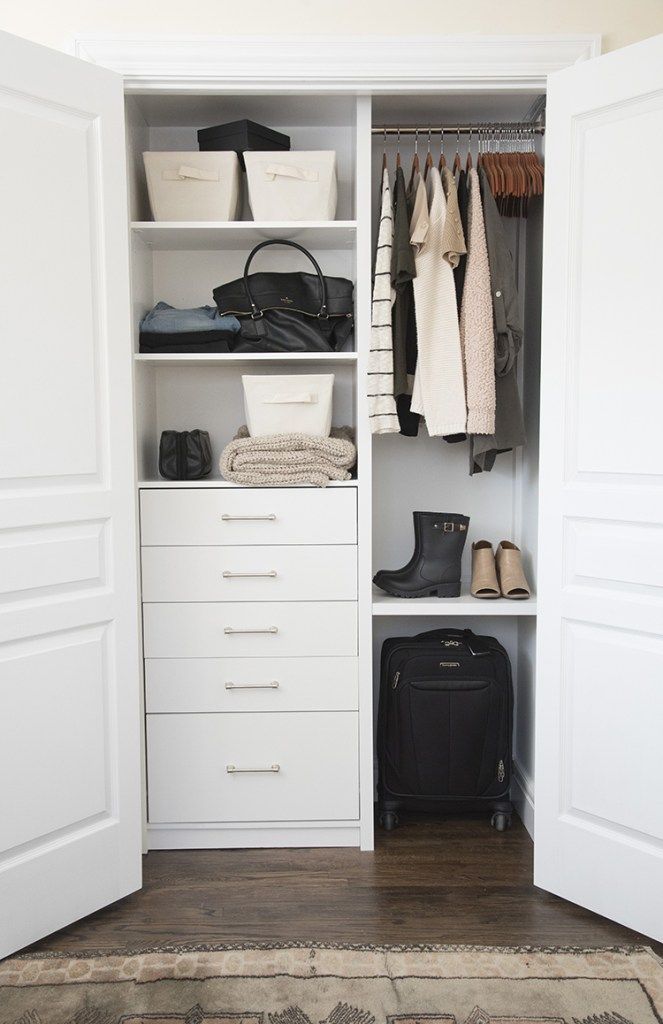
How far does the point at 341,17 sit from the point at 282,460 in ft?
4.03

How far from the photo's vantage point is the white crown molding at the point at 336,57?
226cm

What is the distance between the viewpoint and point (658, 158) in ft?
6.37

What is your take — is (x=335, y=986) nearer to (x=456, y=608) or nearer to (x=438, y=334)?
(x=456, y=608)

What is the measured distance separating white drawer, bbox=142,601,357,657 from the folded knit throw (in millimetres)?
373

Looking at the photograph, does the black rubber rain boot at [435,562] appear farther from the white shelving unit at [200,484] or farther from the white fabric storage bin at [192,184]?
the white fabric storage bin at [192,184]

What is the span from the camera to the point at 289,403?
2.46m

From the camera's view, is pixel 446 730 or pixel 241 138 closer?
pixel 241 138

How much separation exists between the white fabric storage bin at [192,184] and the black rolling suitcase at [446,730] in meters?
1.47

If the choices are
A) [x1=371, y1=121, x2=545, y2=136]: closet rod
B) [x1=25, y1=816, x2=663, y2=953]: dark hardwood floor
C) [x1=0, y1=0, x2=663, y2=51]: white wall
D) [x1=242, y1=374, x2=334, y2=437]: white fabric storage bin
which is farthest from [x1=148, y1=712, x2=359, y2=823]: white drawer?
[x1=0, y1=0, x2=663, y2=51]: white wall

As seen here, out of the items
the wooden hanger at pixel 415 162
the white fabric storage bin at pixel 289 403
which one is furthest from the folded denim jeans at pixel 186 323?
the wooden hanger at pixel 415 162

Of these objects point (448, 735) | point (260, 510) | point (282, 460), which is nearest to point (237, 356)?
point (282, 460)

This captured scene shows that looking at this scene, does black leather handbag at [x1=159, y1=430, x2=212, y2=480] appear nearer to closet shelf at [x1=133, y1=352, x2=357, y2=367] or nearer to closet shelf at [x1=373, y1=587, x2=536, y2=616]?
closet shelf at [x1=133, y1=352, x2=357, y2=367]

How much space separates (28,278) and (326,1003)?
1.77 metres

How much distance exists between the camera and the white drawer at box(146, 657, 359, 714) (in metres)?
2.50
